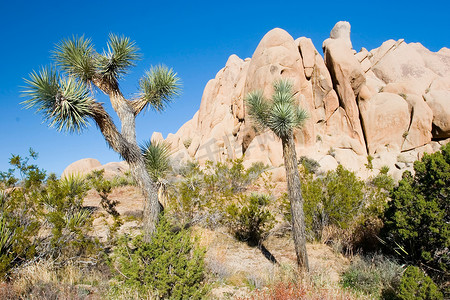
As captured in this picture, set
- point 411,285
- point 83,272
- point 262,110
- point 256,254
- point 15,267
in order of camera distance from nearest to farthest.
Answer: point 411,285 < point 15,267 < point 83,272 < point 262,110 < point 256,254

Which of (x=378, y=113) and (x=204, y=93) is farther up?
(x=204, y=93)

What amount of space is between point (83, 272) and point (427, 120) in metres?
27.8

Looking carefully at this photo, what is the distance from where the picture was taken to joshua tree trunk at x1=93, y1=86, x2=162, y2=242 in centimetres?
543

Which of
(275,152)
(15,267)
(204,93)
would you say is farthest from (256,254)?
(204,93)

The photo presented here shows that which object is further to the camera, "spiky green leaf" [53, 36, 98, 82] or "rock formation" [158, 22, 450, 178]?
"rock formation" [158, 22, 450, 178]

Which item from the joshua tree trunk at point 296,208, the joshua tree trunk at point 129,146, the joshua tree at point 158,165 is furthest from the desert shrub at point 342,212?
the joshua tree trunk at point 129,146

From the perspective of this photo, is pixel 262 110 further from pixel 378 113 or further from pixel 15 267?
pixel 378 113

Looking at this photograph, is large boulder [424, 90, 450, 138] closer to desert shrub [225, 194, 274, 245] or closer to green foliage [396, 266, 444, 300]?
desert shrub [225, 194, 274, 245]

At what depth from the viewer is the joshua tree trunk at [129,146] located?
5434 millimetres

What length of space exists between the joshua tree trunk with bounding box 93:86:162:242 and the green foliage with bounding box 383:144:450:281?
466 centimetres

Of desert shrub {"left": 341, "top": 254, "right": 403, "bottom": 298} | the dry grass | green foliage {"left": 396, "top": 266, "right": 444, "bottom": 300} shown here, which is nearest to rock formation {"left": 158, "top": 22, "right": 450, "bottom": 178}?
desert shrub {"left": 341, "top": 254, "right": 403, "bottom": 298}

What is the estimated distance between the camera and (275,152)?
78.0 feet

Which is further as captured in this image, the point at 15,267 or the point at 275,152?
the point at 275,152

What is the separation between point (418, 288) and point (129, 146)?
5472mm
